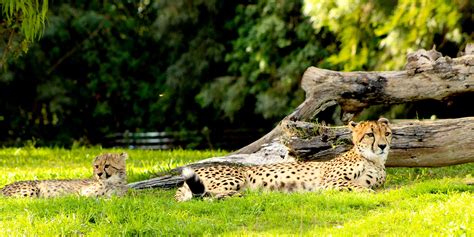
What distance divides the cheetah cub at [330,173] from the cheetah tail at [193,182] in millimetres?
300

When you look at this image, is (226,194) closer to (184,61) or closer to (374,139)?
(374,139)

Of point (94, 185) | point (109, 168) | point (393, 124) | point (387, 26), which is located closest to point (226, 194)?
point (109, 168)

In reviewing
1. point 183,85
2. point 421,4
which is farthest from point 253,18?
point 421,4

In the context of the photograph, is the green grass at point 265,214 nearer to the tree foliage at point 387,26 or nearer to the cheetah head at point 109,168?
the cheetah head at point 109,168

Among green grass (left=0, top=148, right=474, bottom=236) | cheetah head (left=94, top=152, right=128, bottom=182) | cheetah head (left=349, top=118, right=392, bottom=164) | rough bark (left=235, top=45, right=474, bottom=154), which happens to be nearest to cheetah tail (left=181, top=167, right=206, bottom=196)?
green grass (left=0, top=148, right=474, bottom=236)

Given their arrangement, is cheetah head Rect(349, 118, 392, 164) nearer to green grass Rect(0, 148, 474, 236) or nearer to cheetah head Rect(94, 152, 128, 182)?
green grass Rect(0, 148, 474, 236)

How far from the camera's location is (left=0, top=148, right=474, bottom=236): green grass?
281 inches

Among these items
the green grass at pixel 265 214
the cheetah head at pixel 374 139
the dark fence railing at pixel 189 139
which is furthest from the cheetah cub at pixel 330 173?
the dark fence railing at pixel 189 139

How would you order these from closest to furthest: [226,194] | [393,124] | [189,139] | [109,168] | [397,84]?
[226,194] → [109,168] → [393,124] → [397,84] → [189,139]

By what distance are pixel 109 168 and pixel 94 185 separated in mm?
253

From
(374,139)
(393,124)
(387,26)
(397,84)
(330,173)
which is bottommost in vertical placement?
(330,173)

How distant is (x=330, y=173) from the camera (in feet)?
30.6

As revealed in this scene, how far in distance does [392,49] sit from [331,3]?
1416 mm

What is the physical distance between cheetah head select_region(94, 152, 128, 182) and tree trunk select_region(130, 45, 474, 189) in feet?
2.68
